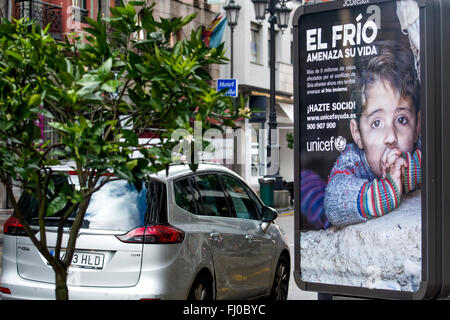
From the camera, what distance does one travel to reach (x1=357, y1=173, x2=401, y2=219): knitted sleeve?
18.6 feet

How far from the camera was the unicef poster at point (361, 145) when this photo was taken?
5.59 metres

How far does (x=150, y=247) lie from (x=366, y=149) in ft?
6.02

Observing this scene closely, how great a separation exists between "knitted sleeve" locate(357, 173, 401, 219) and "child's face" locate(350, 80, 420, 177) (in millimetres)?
84

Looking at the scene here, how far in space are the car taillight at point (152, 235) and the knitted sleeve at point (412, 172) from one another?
6.30 feet

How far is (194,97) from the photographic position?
4.29m

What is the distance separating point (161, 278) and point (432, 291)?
204cm

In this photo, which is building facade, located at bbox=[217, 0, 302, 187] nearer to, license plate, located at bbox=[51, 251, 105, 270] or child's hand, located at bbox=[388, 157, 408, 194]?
license plate, located at bbox=[51, 251, 105, 270]

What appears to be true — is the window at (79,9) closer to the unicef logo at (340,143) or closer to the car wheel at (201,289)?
the car wheel at (201,289)

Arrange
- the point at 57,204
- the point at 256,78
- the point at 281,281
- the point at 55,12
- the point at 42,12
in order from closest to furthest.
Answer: the point at 57,204 → the point at 281,281 → the point at 42,12 → the point at 55,12 → the point at 256,78

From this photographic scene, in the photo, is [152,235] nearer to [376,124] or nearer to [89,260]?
[89,260]

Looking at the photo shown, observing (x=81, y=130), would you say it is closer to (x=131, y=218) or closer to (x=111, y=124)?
(x=111, y=124)

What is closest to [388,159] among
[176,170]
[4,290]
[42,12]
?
[176,170]

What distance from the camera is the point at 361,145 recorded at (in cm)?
584
